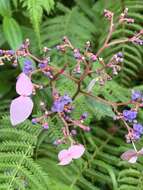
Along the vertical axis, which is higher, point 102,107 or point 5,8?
point 5,8

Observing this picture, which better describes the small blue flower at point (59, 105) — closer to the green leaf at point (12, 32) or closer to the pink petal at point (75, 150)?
the pink petal at point (75, 150)

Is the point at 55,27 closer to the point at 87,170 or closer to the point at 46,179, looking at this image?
the point at 87,170

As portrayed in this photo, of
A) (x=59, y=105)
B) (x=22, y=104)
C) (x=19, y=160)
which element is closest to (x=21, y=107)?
(x=22, y=104)

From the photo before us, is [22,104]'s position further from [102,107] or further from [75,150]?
[102,107]

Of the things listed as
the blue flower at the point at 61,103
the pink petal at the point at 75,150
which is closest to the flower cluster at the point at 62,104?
the blue flower at the point at 61,103

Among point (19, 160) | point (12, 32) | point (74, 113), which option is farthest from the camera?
point (12, 32)

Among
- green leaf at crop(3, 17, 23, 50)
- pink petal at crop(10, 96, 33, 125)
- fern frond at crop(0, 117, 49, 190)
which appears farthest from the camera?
green leaf at crop(3, 17, 23, 50)

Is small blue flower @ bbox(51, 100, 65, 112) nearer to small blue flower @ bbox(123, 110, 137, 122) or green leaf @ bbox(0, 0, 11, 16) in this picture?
small blue flower @ bbox(123, 110, 137, 122)

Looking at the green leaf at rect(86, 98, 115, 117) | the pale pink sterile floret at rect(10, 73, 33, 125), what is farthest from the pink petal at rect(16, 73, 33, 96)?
the green leaf at rect(86, 98, 115, 117)
